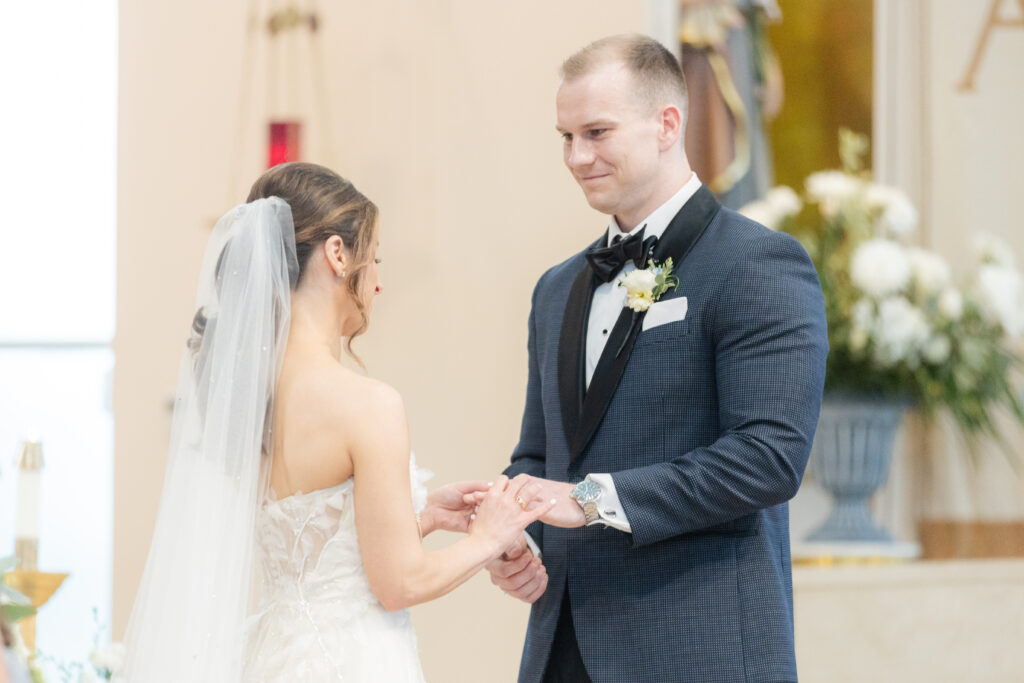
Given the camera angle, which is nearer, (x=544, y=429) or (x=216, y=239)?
(x=216, y=239)

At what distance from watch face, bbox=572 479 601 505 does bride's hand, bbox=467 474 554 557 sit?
0.05 meters

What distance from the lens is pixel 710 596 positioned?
2.07m

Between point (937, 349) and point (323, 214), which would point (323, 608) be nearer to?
point (323, 214)

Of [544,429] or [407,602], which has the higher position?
[544,429]

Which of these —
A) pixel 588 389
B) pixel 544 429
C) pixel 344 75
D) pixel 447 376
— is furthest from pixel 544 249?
pixel 588 389

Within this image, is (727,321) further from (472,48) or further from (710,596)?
(472,48)

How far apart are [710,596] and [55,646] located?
3.58m

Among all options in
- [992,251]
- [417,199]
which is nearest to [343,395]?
[417,199]

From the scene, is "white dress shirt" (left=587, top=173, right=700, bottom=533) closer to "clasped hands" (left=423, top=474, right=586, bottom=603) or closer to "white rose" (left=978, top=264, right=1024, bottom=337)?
"clasped hands" (left=423, top=474, right=586, bottom=603)

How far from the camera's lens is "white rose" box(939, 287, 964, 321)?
412cm

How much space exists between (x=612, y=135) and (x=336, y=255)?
2.04ft

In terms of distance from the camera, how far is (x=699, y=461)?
6.64 ft

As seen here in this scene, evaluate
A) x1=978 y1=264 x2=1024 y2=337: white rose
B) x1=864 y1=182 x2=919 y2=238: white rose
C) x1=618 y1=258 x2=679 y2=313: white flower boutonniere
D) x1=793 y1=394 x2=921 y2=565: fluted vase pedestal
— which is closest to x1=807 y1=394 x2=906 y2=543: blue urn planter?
x1=793 y1=394 x2=921 y2=565: fluted vase pedestal

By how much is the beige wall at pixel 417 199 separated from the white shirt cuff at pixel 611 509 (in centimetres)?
206
